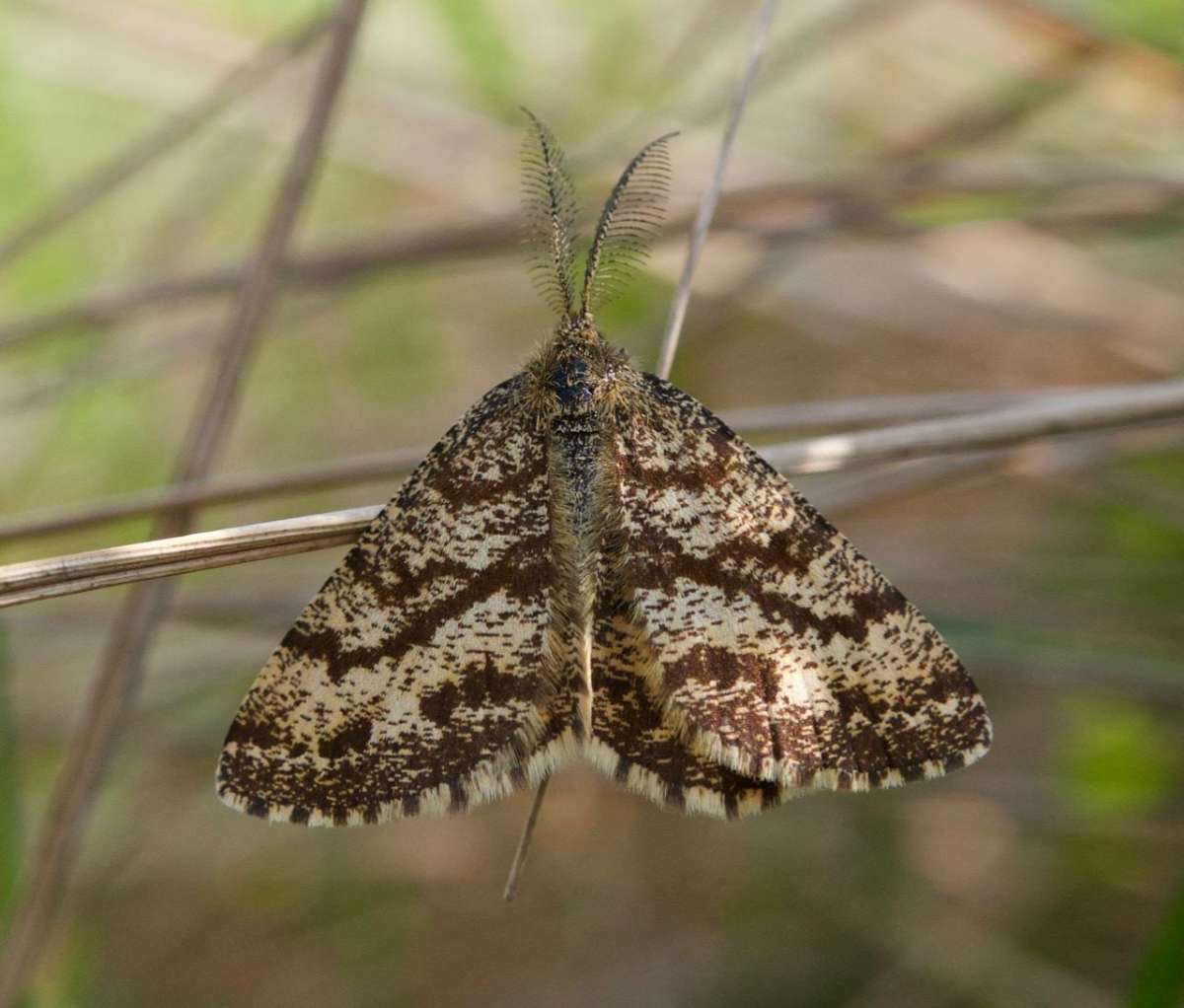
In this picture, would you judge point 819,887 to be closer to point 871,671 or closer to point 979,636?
point 979,636

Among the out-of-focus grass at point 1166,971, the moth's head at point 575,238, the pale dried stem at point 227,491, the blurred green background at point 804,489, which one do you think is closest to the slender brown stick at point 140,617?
the pale dried stem at point 227,491

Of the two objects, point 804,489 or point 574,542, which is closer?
point 574,542

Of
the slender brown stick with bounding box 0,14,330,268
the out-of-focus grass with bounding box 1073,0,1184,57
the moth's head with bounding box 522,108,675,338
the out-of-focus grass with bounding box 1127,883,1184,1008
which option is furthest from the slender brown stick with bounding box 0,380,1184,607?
the out-of-focus grass with bounding box 1073,0,1184,57

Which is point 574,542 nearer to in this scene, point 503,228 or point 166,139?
point 503,228

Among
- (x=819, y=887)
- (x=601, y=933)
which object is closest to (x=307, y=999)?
(x=601, y=933)

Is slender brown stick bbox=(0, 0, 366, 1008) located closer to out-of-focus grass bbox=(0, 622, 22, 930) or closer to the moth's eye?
out-of-focus grass bbox=(0, 622, 22, 930)

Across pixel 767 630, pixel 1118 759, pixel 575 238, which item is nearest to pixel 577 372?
pixel 575 238
